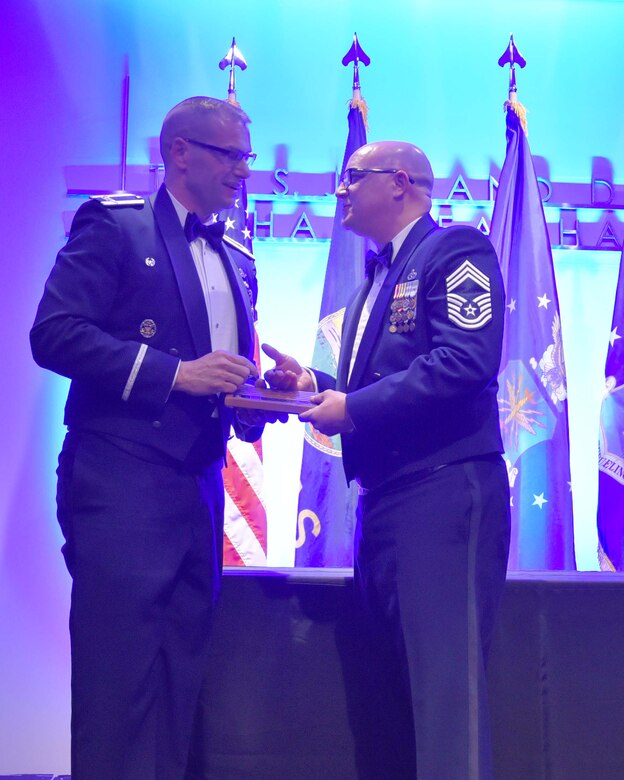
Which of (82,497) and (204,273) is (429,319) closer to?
(204,273)

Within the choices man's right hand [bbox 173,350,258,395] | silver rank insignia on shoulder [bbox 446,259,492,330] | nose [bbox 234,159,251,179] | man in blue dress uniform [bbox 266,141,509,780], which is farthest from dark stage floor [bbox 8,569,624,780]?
nose [bbox 234,159,251,179]

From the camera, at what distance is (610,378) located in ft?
13.3

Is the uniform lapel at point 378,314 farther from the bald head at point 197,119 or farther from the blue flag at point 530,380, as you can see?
the blue flag at point 530,380

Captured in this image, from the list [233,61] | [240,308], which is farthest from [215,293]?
[233,61]

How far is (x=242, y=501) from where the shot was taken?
393 cm

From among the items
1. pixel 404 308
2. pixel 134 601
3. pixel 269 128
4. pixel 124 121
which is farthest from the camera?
pixel 269 128

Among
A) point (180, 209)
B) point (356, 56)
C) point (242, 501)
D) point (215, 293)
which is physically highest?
point (356, 56)

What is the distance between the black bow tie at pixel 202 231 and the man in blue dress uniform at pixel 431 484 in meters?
0.34

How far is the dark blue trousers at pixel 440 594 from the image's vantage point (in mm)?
1840

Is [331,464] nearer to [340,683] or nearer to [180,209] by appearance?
[340,683]

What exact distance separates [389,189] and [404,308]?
45cm

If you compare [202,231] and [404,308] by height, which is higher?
[202,231]

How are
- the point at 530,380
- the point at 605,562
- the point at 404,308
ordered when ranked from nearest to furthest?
the point at 404,308
the point at 605,562
the point at 530,380

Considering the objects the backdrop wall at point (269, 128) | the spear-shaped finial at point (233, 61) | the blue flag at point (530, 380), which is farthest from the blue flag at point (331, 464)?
the blue flag at point (530, 380)
